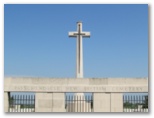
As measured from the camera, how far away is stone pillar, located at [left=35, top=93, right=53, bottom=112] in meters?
13.8

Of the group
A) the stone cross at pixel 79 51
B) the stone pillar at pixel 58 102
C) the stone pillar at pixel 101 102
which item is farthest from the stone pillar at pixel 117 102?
the stone cross at pixel 79 51

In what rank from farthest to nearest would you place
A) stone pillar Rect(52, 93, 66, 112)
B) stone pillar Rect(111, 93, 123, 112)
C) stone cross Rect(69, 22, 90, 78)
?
stone cross Rect(69, 22, 90, 78)
stone pillar Rect(111, 93, 123, 112)
stone pillar Rect(52, 93, 66, 112)

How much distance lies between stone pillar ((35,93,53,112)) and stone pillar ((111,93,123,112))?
2325mm

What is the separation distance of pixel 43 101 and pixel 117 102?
2781mm

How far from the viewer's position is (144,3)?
1235 centimetres

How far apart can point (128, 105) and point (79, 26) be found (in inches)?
213

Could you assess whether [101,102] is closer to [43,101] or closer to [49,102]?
[49,102]

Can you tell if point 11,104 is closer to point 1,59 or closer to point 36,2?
point 1,59

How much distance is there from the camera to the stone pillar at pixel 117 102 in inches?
545

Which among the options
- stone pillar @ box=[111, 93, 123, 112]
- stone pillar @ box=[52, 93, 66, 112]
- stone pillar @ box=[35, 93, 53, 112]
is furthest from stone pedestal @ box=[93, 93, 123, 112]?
stone pillar @ box=[35, 93, 53, 112]

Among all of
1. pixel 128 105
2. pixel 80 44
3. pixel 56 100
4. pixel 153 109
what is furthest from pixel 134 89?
pixel 80 44

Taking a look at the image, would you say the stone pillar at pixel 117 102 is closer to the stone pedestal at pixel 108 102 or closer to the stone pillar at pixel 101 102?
the stone pedestal at pixel 108 102

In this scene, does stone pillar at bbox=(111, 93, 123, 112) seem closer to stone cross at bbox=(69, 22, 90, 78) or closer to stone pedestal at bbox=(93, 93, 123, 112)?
stone pedestal at bbox=(93, 93, 123, 112)

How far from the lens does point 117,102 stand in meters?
13.9
